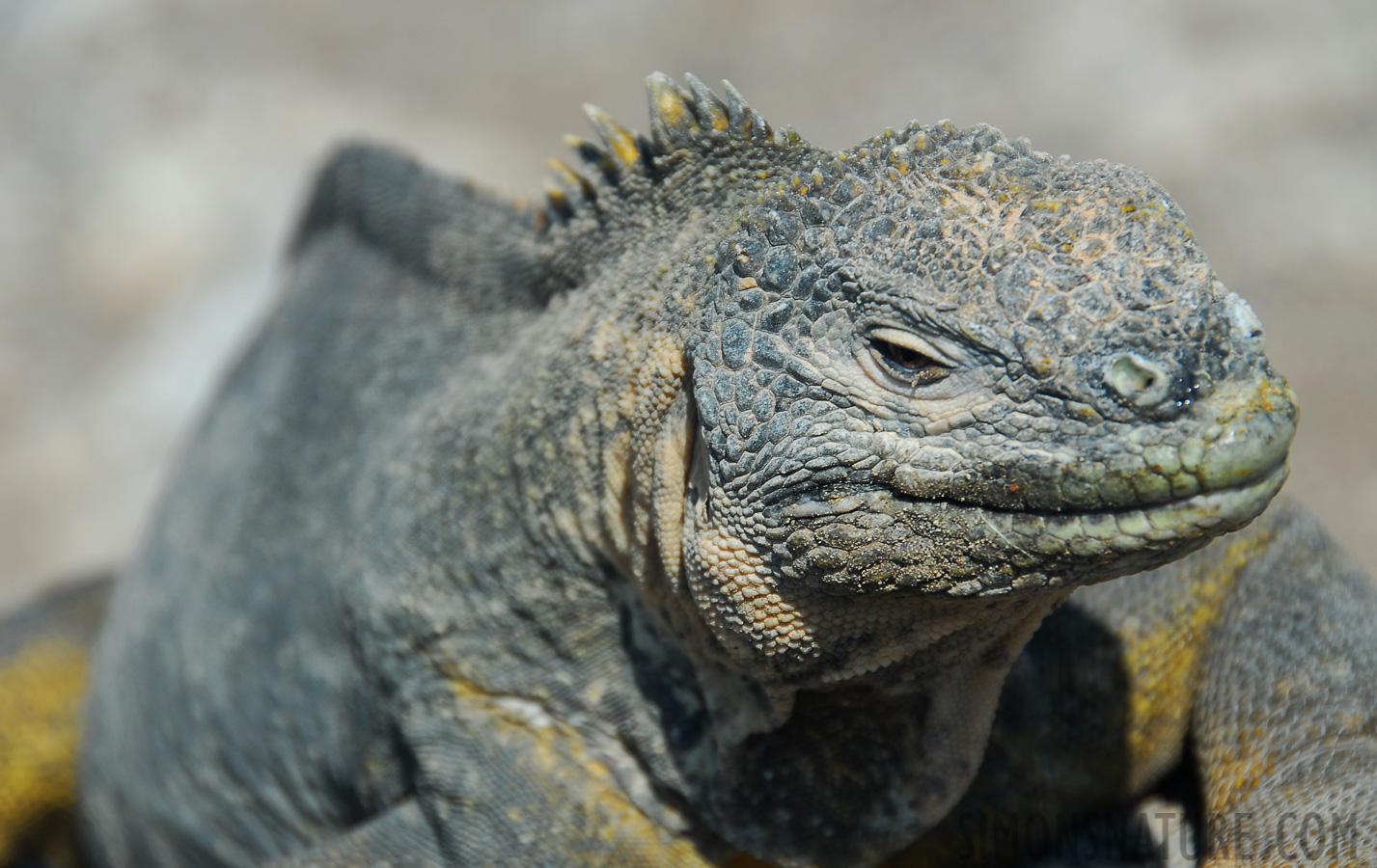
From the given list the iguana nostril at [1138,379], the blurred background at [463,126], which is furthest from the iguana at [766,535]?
the blurred background at [463,126]

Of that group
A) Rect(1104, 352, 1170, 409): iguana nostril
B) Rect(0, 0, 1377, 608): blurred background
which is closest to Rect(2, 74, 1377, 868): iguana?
Rect(1104, 352, 1170, 409): iguana nostril

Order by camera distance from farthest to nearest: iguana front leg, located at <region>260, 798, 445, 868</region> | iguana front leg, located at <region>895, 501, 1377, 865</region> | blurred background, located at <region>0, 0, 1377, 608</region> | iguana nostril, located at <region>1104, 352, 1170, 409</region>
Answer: blurred background, located at <region>0, 0, 1377, 608</region> < iguana front leg, located at <region>260, 798, 445, 868</region> < iguana front leg, located at <region>895, 501, 1377, 865</region> < iguana nostril, located at <region>1104, 352, 1170, 409</region>

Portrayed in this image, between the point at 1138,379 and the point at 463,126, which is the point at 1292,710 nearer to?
the point at 1138,379

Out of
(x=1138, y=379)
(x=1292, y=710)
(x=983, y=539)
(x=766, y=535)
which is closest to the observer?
(x=1138, y=379)

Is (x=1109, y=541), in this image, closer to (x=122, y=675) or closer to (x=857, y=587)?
(x=857, y=587)

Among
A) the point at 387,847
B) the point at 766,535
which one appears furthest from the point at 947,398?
the point at 387,847

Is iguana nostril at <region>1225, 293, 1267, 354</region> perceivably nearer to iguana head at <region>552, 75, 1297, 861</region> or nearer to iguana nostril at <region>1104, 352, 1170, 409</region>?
iguana head at <region>552, 75, 1297, 861</region>
